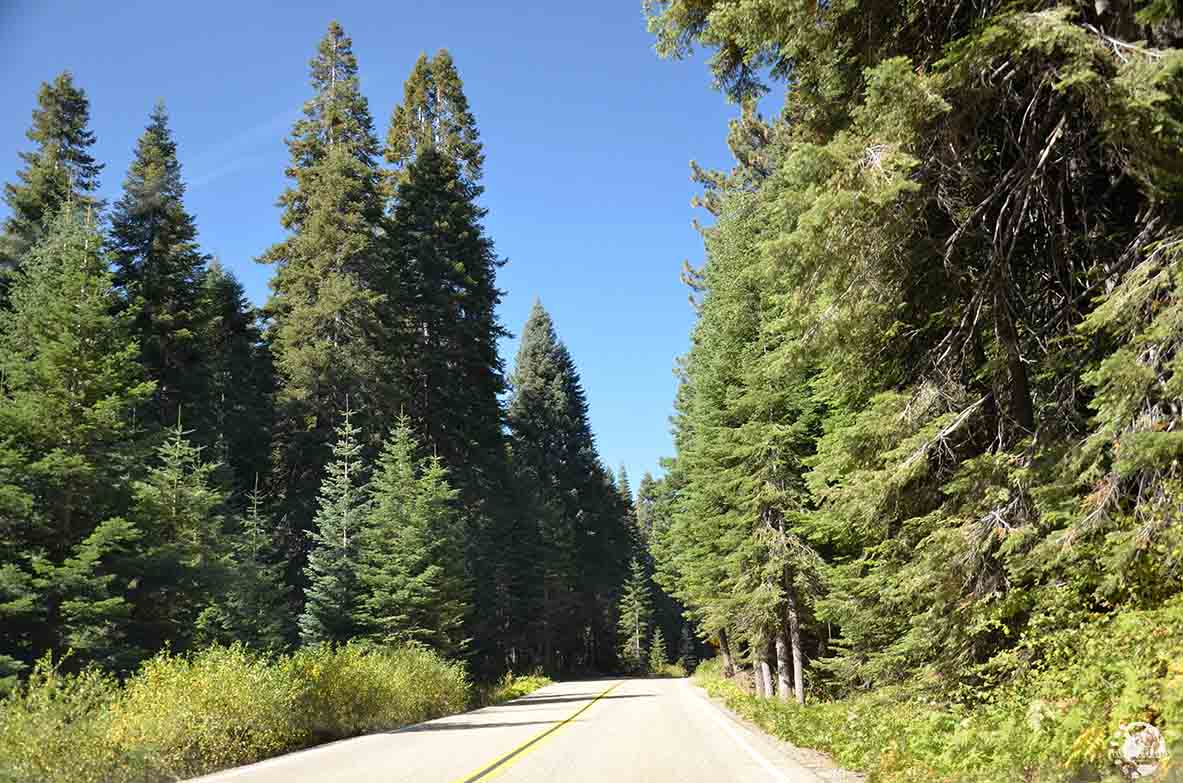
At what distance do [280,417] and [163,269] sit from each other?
8382 millimetres

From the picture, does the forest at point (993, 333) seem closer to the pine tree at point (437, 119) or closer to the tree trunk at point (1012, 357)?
the tree trunk at point (1012, 357)

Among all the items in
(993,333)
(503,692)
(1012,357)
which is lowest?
(503,692)

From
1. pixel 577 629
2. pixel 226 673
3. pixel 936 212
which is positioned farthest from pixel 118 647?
pixel 577 629

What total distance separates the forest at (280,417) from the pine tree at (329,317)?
13 centimetres

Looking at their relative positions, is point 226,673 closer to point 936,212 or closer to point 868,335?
point 868,335

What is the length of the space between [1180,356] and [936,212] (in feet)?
12.3

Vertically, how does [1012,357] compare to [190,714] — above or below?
above

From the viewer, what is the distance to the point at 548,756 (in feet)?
36.1

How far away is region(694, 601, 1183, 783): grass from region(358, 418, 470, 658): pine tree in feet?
69.0

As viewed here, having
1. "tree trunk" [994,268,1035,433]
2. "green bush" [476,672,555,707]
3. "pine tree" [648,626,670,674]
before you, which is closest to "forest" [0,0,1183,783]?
"tree trunk" [994,268,1035,433]

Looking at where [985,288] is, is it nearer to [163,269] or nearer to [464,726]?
[464,726]

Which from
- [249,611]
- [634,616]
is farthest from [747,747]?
[634,616]

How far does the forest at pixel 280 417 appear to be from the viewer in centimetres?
1939

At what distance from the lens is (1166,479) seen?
6.76 m
